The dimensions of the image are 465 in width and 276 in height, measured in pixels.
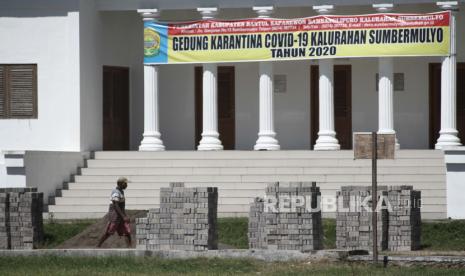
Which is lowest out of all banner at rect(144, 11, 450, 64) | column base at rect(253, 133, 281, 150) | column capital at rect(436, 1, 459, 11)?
column base at rect(253, 133, 281, 150)

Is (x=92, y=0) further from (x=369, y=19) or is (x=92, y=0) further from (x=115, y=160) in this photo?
(x=369, y=19)

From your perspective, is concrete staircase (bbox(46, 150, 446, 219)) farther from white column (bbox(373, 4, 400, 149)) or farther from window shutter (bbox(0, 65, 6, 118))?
window shutter (bbox(0, 65, 6, 118))

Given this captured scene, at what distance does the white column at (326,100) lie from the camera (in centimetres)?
3481

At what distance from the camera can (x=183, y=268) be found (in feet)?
78.1

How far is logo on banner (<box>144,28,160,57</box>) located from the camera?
35969 mm

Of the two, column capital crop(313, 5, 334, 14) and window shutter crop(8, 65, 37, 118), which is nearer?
column capital crop(313, 5, 334, 14)

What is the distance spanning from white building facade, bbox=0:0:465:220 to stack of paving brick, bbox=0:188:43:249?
7691 mm

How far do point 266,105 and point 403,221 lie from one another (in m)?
8.90

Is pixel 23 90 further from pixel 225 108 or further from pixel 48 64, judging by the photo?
pixel 225 108

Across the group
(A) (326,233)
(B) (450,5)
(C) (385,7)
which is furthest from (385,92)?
(A) (326,233)

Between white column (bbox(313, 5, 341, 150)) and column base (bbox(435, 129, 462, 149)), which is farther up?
white column (bbox(313, 5, 341, 150))

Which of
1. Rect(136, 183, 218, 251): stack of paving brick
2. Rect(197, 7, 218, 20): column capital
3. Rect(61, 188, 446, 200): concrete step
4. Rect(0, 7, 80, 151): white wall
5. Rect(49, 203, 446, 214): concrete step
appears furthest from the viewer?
Rect(0, 7, 80, 151): white wall

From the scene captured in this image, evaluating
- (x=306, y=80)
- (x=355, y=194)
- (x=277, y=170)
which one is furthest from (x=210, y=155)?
(x=355, y=194)

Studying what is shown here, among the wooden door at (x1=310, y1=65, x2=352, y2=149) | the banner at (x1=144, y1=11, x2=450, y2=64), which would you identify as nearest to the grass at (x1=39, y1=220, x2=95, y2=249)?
the banner at (x1=144, y1=11, x2=450, y2=64)
